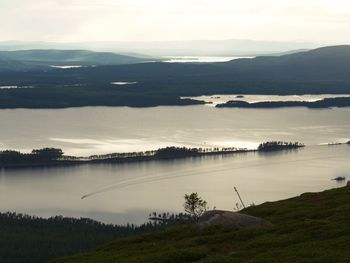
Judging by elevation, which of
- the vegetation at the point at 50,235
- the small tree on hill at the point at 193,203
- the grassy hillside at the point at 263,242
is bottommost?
the vegetation at the point at 50,235

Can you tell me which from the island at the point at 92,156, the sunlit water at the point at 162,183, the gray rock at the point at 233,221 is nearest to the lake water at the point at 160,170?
the sunlit water at the point at 162,183

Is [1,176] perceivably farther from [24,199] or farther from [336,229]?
[336,229]

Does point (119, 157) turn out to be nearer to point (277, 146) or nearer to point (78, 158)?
point (78, 158)

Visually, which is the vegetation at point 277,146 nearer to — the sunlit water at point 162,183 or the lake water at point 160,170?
the lake water at point 160,170

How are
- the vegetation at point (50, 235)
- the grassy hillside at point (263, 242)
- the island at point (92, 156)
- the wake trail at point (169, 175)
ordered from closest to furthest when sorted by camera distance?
the grassy hillside at point (263, 242) → the vegetation at point (50, 235) → the wake trail at point (169, 175) → the island at point (92, 156)

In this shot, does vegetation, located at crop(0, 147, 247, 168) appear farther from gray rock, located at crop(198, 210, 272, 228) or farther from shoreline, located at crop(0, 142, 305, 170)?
gray rock, located at crop(198, 210, 272, 228)

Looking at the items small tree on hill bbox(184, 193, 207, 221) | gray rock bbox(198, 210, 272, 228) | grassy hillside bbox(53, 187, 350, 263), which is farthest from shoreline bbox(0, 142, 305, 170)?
gray rock bbox(198, 210, 272, 228)

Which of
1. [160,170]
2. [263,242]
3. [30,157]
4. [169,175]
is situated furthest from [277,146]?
[263,242]
